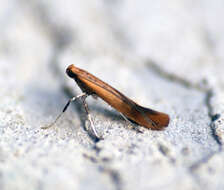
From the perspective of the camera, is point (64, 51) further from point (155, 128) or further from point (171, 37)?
point (155, 128)

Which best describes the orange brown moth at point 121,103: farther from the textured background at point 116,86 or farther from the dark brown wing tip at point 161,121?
the textured background at point 116,86

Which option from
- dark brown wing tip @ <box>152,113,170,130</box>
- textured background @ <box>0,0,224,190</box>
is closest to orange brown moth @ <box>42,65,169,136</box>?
dark brown wing tip @ <box>152,113,170,130</box>

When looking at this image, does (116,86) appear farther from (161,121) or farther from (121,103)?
(161,121)

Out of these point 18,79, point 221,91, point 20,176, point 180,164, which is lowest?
point 221,91

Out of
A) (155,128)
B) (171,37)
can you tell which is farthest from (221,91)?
(171,37)

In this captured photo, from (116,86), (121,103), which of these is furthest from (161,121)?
(116,86)

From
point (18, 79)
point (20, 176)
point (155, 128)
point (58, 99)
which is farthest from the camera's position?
point (18, 79)

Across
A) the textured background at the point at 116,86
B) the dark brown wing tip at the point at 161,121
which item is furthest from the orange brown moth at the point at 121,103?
the textured background at the point at 116,86
